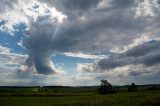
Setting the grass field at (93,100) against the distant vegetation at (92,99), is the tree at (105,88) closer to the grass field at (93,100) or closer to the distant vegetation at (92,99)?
the distant vegetation at (92,99)

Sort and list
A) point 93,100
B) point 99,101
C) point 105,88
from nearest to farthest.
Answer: point 99,101, point 93,100, point 105,88

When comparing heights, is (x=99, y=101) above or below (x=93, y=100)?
below

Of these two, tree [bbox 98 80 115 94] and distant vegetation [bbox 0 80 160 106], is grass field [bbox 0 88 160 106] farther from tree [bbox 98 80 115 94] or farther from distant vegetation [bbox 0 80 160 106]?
tree [bbox 98 80 115 94]

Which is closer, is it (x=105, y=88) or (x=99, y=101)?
(x=99, y=101)

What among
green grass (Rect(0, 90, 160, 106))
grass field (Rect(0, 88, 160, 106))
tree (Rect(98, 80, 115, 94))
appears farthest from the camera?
tree (Rect(98, 80, 115, 94))

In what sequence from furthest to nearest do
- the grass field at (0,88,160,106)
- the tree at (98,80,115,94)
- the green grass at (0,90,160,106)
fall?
the tree at (98,80,115,94) → the grass field at (0,88,160,106) → the green grass at (0,90,160,106)

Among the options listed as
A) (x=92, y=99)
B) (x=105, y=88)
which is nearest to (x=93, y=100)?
(x=92, y=99)

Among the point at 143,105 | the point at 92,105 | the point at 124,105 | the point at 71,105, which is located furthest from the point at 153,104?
the point at 71,105

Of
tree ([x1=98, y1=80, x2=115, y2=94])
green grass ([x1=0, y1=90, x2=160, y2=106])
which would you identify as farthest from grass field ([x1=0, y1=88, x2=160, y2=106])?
tree ([x1=98, y1=80, x2=115, y2=94])

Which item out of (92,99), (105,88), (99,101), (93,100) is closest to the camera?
(99,101)

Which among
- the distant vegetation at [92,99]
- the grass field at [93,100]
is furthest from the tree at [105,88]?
the grass field at [93,100]

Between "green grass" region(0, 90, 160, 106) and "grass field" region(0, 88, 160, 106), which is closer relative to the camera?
"green grass" region(0, 90, 160, 106)

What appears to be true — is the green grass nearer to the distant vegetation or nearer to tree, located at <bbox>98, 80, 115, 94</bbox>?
the distant vegetation

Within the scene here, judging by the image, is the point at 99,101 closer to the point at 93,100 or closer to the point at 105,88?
the point at 93,100
